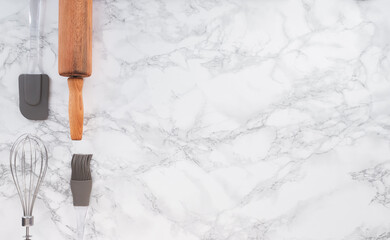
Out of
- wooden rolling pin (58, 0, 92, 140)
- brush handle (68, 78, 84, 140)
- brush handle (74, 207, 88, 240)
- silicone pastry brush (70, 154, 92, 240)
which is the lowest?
brush handle (74, 207, 88, 240)

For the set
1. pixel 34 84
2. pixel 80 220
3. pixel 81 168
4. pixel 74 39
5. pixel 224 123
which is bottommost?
pixel 80 220

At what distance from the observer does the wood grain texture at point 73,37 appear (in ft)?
2.88

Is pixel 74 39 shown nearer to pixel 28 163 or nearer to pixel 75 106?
pixel 75 106

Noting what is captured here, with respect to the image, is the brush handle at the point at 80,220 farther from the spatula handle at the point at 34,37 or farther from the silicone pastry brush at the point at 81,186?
the spatula handle at the point at 34,37

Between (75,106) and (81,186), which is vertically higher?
(75,106)

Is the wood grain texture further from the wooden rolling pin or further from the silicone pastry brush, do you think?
the silicone pastry brush

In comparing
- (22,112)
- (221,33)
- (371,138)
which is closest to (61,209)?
(22,112)

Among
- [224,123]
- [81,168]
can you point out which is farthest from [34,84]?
[224,123]

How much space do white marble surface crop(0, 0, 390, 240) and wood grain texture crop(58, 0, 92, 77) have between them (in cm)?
8

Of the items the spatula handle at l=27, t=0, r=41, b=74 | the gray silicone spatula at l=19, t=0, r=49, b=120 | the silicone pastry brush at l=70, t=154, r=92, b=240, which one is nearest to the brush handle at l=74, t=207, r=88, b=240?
the silicone pastry brush at l=70, t=154, r=92, b=240

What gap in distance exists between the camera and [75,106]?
0.92 metres

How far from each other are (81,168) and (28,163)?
0.16 metres

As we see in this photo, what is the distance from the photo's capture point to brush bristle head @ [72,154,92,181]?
94 centimetres

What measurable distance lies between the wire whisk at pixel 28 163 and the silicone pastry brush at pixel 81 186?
99mm
